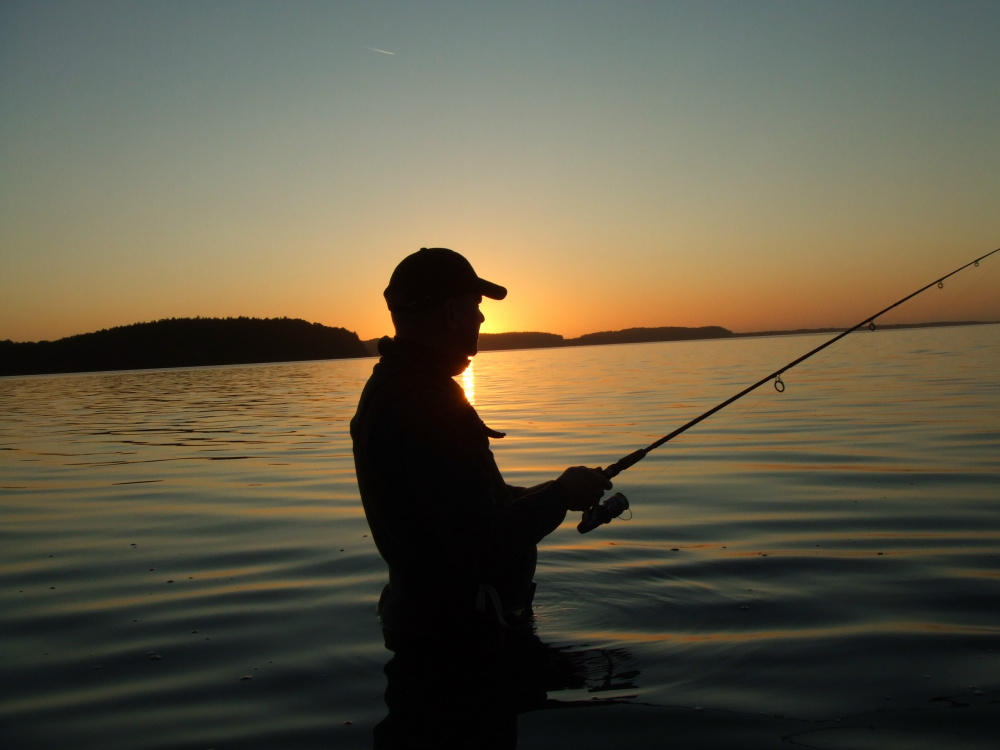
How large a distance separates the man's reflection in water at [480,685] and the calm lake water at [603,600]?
0.05 m

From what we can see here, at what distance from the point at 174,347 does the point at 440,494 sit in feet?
386

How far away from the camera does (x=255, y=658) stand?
4.77 metres

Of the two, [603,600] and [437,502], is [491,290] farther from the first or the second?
[603,600]

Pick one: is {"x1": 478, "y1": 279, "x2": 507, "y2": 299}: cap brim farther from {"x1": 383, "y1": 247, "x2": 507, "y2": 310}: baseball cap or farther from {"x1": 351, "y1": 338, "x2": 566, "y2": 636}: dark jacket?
{"x1": 351, "y1": 338, "x2": 566, "y2": 636}: dark jacket

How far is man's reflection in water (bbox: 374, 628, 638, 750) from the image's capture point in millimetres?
3582

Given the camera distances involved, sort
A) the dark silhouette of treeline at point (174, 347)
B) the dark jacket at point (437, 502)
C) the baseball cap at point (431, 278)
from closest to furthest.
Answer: the dark jacket at point (437, 502) → the baseball cap at point (431, 278) → the dark silhouette of treeline at point (174, 347)

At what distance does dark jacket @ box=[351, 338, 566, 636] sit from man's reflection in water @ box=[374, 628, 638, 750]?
0.19 meters

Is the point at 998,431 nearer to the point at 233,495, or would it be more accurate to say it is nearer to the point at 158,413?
the point at 233,495

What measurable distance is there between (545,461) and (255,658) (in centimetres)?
807

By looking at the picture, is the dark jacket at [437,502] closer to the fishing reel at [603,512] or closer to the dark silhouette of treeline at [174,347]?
the fishing reel at [603,512]

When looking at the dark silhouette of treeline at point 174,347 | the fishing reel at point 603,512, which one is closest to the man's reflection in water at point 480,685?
the fishing reel at point 603,512

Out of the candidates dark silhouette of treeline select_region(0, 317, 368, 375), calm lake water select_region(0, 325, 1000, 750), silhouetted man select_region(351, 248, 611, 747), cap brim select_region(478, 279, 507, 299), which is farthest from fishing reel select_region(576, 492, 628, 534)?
dark silhouette of treeline select_region(0, 317, 368, 375)

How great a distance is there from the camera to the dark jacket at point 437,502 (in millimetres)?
3521

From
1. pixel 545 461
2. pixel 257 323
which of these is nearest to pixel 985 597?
pixel 545 461
